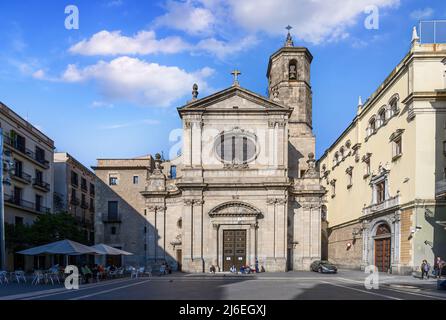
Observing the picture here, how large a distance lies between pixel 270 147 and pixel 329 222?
752 inches

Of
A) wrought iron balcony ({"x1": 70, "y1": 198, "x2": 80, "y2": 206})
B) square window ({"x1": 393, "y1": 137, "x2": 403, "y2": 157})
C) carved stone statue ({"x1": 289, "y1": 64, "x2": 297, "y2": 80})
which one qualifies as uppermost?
carved stone statue ({"x1": 289, "y1": 64, "x2": 297, "y2": 80})

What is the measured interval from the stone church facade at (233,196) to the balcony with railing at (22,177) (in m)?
12.3

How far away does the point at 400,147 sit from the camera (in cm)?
3291

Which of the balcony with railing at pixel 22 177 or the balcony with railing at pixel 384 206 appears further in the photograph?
the balcony with railing at pixel 22 177

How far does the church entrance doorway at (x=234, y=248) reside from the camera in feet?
126

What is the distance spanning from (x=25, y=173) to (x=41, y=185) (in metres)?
3.28

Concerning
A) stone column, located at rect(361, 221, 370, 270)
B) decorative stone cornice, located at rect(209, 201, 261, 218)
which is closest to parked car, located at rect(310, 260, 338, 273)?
stone column, located at rect(361, 221, 370, 270)

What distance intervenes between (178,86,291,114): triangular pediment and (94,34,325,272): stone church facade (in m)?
0.09

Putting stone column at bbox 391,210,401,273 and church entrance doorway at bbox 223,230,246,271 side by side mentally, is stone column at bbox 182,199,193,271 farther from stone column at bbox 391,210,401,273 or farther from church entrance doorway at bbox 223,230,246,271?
stone column at bbox 391,210,401,273

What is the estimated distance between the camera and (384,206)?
34750mm

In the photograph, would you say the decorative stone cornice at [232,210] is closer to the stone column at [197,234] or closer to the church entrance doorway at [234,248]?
the stone column at [197,234]

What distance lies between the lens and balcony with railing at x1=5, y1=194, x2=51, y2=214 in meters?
41.0

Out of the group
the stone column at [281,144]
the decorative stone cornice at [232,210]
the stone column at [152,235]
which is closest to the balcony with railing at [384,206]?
the stone column at [281,144]
